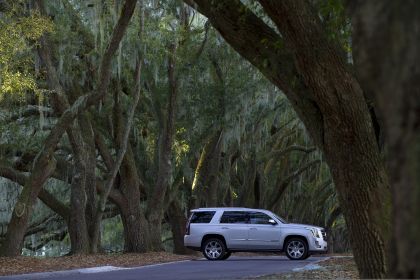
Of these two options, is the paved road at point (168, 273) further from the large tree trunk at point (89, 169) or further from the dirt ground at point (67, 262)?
the large tree trunk at point (89, 169)

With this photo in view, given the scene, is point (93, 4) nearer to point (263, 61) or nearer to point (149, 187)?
point (149, 187)

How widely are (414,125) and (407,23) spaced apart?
A: 1.16 ft

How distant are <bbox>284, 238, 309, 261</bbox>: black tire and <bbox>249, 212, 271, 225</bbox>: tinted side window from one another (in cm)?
105

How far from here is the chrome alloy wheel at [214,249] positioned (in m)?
24.8

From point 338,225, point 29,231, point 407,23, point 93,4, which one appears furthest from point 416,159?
point 338,225

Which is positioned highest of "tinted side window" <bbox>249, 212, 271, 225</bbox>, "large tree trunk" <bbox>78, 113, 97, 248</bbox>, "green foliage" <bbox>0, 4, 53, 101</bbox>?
"green foliage" <bbox>0, 4, 53, 101</bbox>

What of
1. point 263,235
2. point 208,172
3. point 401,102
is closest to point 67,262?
point 263,235

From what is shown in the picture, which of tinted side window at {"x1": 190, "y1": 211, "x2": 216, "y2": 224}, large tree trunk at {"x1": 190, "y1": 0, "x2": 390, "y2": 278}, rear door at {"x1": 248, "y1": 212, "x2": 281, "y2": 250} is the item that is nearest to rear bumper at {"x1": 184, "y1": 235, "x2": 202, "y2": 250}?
tinted side window at {"x1": 190, "y1": 211, "x2": 216, "y2": 224}

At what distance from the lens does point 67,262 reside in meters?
20.6

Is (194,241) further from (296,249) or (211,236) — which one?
(296,249)

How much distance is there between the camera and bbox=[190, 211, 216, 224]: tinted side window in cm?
2497

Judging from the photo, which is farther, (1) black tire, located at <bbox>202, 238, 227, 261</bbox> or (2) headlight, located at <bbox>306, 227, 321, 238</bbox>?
(1) black tire, located at <bbox>202, 238, 227, 261</bbox>

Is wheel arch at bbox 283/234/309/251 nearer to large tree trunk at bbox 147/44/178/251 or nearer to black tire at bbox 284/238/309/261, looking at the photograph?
black tire at bbox 284/238/309/261

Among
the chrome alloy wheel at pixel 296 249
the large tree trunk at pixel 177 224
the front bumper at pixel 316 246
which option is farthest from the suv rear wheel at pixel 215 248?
the large tree trunk at pixel 177 224
